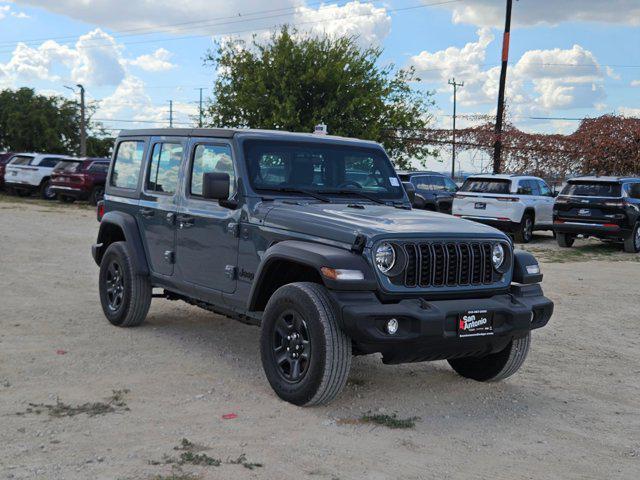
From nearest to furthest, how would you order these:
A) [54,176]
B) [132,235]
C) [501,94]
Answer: [132,235] → [54,176] → [501,94]

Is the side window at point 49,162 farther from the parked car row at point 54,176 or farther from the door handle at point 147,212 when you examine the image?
the door handle at point 147,212

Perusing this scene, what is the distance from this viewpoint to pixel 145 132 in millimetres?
8000

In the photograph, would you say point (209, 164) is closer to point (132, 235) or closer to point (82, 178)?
point (132, 235)

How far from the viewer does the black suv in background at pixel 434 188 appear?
2197 cm

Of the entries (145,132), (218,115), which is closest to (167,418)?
(145,132)

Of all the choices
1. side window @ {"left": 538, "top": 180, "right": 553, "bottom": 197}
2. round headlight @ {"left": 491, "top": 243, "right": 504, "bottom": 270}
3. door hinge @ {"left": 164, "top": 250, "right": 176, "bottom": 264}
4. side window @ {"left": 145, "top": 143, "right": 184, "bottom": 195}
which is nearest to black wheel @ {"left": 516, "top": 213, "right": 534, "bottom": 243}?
side window @ {"left": 538, "top": 180, "right": 553, "bottom": 197}

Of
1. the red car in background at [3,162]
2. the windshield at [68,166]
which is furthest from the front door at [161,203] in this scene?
the red car in background at [3,162]

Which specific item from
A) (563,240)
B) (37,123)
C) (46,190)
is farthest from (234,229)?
(37,123)

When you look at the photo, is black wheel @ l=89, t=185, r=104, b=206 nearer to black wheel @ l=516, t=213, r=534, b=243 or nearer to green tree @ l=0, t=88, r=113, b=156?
black wheel @ l=516, t=213, r=534, b=243

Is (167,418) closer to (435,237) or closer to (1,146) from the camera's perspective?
(435,237)

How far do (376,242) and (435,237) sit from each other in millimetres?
477

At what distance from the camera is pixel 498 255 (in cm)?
592

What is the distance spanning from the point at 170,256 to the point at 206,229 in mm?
697

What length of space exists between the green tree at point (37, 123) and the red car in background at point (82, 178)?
36899 mm
